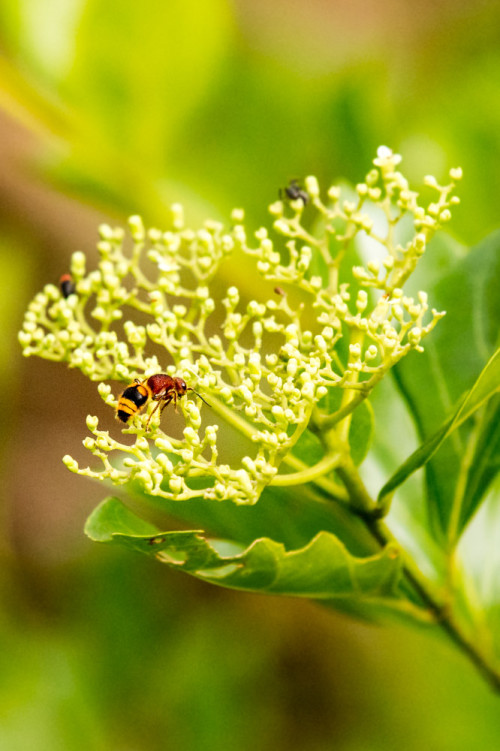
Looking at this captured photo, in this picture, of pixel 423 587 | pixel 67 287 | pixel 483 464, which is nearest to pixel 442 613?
pixel 423 587

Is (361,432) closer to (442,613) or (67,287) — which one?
(442,613)

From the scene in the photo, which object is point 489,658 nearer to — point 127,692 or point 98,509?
point 98,509

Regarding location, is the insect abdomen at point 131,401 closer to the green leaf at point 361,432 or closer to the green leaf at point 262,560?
the green leaf at point 262,560

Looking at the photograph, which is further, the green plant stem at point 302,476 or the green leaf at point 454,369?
the green leaf at point 454,369

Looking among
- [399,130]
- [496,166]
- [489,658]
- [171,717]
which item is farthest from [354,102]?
[171,717]

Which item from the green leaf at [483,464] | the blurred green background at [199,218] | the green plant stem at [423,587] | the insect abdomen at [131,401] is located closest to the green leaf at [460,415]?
the green plant stem at [423,587]
